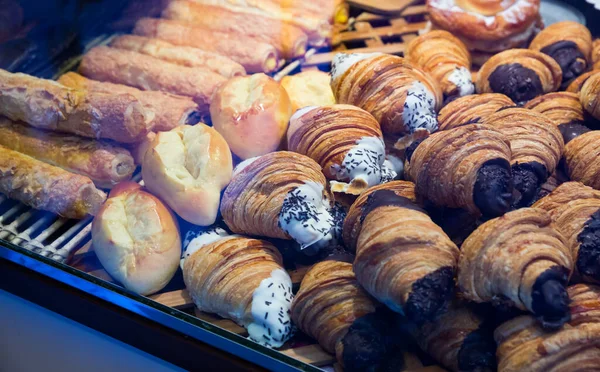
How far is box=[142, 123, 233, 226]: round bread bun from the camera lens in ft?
5.19

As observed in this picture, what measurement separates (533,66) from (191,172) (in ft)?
4.33

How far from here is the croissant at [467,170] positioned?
4.14ft

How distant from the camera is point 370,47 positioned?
2.57 meters

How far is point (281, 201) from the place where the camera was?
1.48 meters

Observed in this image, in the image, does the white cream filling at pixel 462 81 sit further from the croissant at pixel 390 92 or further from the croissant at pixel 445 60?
the croissant at pixel 390 92

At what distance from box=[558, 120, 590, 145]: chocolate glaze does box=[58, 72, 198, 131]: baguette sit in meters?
1.29

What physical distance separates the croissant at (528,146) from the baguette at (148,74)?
1112 millimetres

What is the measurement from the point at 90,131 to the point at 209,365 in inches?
36.3

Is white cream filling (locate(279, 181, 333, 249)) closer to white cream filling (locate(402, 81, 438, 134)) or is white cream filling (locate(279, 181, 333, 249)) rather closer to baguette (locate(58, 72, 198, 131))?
white cream filling (locate(402, 81, 438, 134))

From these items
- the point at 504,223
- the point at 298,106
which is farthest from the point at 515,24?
the point at 504,223

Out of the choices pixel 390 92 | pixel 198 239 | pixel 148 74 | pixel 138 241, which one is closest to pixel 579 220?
pixel 390 92

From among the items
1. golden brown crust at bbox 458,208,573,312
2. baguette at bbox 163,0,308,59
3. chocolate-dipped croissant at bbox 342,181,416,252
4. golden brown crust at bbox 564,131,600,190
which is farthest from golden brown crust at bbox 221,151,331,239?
baguette at bbox 163,0,308,59

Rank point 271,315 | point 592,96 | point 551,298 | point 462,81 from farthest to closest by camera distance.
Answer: point 462,81
point 592,96
point 271,315
point 551,298

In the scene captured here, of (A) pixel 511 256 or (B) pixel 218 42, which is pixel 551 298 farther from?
(B) pixel 218 42
